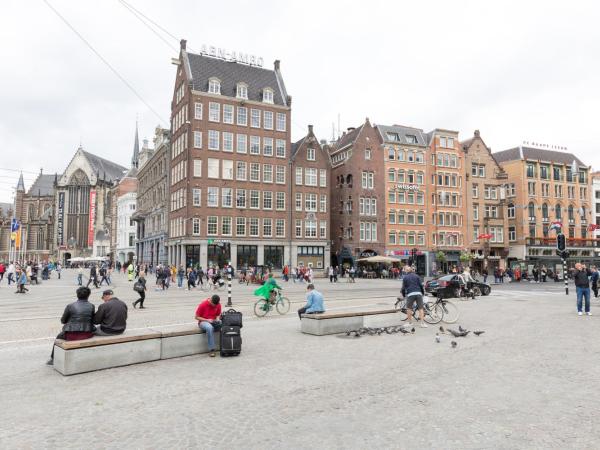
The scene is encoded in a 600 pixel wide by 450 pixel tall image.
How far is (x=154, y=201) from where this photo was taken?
6253 centimetres

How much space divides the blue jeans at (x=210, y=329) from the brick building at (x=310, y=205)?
41488mm

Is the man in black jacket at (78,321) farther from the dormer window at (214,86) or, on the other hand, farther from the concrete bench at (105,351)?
the dormer window at (214,86)

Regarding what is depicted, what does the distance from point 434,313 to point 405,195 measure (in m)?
45.9

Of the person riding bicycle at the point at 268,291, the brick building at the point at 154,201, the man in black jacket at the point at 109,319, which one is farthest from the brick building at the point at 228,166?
the man in black jacket at the point at 109,319

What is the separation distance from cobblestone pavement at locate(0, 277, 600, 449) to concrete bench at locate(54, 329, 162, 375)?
0.78 feet

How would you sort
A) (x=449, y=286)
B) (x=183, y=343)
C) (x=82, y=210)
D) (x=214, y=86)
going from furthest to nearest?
(x=82, y=210), (x=214, y=86), (x=449, y=286), (x=183, y=343)

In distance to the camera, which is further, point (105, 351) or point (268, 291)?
point (268, 291)

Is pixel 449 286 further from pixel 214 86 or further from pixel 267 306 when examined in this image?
pixel 214 86

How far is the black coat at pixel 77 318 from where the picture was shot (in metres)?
8.22

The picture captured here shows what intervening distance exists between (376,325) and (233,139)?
3957 centimetres

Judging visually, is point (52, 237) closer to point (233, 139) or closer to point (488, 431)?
point (233, 139)

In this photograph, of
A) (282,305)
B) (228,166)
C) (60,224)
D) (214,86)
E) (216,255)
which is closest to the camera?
(282,305)

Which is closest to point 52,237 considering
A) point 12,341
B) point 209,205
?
point 209,205

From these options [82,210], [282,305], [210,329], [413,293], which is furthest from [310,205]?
[82,210]
